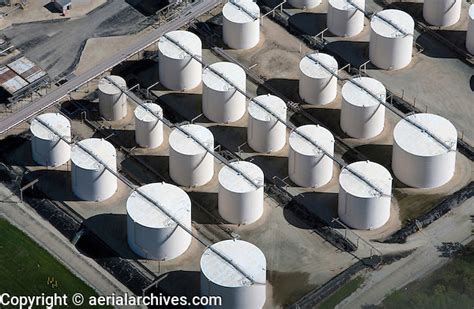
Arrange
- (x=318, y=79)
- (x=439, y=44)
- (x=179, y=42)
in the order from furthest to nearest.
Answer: (x=439, y=44)
(x=179, y=42)
(x=318, y=79)

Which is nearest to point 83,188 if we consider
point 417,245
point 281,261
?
point 281,261

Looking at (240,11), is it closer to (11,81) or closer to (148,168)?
(148,168)

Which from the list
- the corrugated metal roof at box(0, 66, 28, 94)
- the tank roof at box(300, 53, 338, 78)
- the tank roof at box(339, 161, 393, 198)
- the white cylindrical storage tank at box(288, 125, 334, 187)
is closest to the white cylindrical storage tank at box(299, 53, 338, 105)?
the tank roof at box(300, 53, 338, 78)

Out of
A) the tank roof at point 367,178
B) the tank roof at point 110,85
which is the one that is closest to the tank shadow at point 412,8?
the tank roof at point 367,178

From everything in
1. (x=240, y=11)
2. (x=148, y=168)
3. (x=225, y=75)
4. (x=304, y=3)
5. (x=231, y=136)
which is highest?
(x=240, y=11)

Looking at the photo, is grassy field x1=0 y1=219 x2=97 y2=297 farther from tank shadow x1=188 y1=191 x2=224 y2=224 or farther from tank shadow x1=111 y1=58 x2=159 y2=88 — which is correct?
tank shadow x1=111 y1=58 x2=159 y2=88

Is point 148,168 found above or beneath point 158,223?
beneath

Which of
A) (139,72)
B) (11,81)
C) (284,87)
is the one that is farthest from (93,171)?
(284,87)
